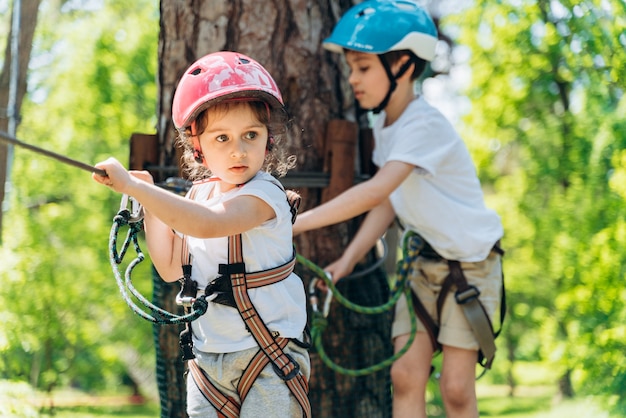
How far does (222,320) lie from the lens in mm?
2777

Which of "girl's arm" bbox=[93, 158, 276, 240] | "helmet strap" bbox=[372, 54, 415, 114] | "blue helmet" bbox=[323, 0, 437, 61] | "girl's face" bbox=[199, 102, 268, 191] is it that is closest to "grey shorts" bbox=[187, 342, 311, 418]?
"girl's arm" bbox=[93, 158, 276, 240]

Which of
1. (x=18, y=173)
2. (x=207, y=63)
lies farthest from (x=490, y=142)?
(x=207, y=63)

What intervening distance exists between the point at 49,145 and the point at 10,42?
5.07 meters

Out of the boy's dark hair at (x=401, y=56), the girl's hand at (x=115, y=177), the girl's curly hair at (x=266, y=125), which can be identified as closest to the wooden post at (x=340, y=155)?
the boy's dark hair at (x=401, y=56)

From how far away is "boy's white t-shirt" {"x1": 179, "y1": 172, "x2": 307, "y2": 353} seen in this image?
275cm

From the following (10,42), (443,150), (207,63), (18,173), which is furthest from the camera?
(18,173)

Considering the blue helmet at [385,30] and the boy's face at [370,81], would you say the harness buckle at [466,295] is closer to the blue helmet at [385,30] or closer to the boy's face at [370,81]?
the boy's face at [370,81]

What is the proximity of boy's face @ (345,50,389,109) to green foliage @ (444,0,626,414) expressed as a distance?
123 inches

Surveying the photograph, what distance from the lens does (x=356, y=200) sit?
12.5 ft

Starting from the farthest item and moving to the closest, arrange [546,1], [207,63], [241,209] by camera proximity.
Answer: [546,1], [207,63], [241,209]

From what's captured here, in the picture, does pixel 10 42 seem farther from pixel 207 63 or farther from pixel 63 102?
pixel 63 102

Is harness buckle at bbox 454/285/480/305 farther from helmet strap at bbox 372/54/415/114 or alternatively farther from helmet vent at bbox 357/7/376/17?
helmet vent at bbox 357/7/376/17

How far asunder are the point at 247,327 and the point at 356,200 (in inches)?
48.2

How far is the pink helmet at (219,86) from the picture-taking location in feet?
8.96
